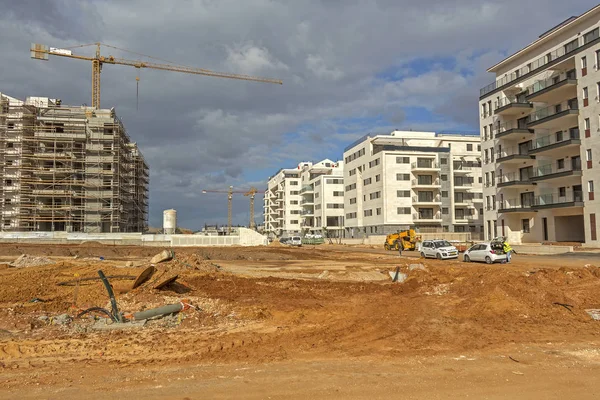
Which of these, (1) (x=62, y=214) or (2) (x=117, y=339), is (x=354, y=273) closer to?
(2) (x=117, y=339)

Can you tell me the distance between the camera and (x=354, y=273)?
2466cm

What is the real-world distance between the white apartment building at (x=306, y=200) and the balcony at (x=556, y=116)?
5292 cm

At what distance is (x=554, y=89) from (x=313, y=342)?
49524 millimetres

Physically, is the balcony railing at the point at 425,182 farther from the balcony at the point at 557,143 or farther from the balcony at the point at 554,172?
the balcony at the point at 557,143

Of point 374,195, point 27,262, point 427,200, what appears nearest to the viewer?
point 27,262

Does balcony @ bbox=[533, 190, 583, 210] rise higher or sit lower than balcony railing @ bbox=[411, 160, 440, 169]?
lower

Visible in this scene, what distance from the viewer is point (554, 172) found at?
2000 inches

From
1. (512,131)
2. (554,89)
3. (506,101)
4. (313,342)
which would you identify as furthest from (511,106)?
(313,342)

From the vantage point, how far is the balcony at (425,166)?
253 ft

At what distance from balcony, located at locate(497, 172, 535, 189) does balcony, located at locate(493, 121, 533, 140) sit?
4804mm

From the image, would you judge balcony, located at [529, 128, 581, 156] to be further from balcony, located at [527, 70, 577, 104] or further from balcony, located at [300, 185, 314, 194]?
balcony, located at [300, 185, 314, 194]

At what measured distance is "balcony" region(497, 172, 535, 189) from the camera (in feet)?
178

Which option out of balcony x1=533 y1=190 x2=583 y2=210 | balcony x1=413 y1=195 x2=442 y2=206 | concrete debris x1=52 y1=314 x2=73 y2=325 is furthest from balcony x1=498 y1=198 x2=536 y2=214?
→ concrete debris x1=52 y1=314 x2=73 y2=325

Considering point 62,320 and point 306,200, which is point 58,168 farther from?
point 306,200
